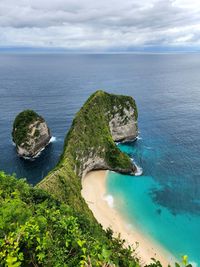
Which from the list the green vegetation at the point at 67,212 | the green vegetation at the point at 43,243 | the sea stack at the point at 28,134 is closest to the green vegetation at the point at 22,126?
the sea stack at the point at 28,134

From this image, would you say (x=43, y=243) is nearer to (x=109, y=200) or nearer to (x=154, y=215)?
(x=154, y=215)

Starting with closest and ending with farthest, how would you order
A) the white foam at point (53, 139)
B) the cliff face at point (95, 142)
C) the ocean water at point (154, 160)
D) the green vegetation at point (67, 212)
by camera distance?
the green vegetation at point (67, 212) < the cliff face at point (95, 142) < the ocean water at point (154, 160) < the white foam at point (53, 139)

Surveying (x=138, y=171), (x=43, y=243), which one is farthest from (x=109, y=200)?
(x=43, y=243)

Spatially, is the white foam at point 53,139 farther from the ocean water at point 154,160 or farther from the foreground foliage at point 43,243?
the foreground foliage at point 43,243

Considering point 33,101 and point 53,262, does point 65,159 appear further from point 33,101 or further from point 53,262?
point 33,101

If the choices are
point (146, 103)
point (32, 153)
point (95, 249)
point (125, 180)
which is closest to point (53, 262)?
point (95, 249)
